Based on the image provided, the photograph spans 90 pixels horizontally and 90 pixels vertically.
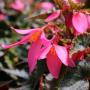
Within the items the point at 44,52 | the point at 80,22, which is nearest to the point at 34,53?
the point at 44,52

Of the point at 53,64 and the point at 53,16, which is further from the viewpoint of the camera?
the point at 53,16

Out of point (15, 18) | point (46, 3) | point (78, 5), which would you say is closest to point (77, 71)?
point (78, 5)

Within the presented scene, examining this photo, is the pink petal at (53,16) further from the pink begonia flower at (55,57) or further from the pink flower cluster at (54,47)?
the pink begonia flower at (55,57)

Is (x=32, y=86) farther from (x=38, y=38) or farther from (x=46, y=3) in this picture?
(x=46, y=3)

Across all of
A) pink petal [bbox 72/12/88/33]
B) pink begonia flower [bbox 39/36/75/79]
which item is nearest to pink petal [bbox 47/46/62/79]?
pink begonia flower [bbox 39/36/75/79]

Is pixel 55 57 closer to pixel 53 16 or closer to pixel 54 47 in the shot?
pixel 54 47

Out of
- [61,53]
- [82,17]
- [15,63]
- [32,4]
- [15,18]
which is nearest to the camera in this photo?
[61,53]

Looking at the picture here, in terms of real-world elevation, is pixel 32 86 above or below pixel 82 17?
below
